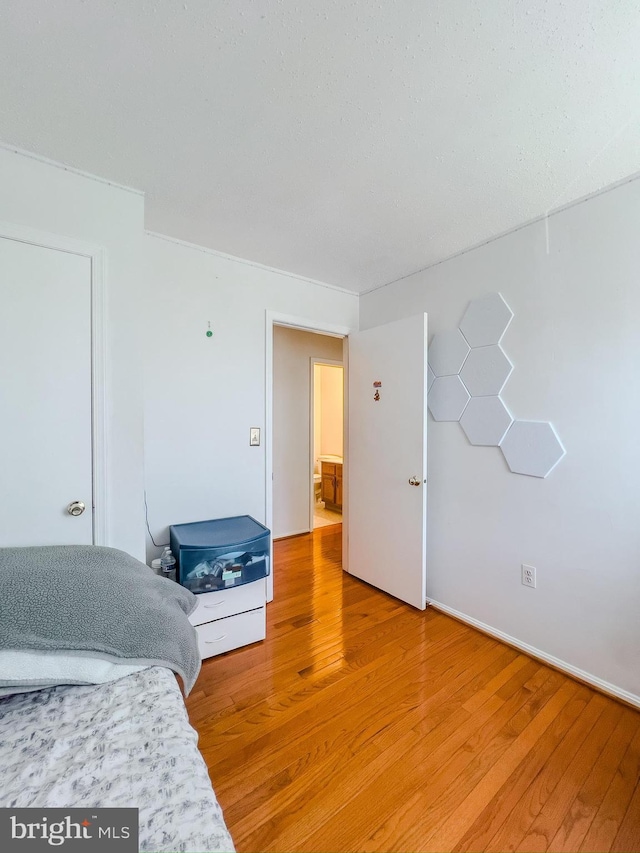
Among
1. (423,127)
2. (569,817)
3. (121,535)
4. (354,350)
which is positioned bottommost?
(569,817)

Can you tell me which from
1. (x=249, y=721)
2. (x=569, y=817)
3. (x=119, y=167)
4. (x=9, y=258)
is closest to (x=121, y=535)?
(x=249, y=721)

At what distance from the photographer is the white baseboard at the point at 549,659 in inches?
63.0

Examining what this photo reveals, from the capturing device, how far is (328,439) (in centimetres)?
581

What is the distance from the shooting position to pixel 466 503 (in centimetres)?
225

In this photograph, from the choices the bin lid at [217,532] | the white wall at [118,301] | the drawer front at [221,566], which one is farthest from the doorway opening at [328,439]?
the white wall at [118,301]

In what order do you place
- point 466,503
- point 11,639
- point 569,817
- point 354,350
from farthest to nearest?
point 354,350, point 466,503, point 569,817, point 11,639

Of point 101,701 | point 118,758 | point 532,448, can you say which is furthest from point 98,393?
point 532,448

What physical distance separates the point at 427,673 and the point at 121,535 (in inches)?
65.5

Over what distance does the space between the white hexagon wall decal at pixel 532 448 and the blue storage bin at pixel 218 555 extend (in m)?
1.47

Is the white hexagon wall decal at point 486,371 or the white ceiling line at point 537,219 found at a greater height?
the white ceiling line at point 537,219

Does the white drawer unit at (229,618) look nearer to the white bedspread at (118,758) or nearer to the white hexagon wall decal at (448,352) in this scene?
the white bedspread at (118,758)

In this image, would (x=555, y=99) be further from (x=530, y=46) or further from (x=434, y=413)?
(x=434, y=413)

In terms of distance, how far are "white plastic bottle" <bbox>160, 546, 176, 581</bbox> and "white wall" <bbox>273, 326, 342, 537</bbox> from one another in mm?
1864

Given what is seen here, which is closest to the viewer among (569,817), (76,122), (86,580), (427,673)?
(86,580)
